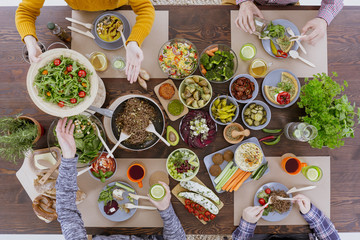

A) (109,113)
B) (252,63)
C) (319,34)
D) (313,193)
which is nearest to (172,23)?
(252,63)

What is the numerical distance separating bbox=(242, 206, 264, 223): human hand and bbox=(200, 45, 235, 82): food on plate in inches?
43.7

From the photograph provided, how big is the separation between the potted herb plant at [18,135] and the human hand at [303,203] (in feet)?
7.34

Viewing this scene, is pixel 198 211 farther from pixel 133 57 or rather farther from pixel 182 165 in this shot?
pixel 133 57

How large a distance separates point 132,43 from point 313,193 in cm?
199

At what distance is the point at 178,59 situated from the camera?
199 cm

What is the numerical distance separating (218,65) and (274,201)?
4.06 feet

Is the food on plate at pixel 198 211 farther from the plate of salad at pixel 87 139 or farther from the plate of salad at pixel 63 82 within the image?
the plate of salad at pixel 63 82

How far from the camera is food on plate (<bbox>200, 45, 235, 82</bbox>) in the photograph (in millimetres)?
1968

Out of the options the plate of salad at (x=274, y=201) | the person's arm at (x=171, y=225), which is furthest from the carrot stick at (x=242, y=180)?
the person's arm at (x=171, y=225)

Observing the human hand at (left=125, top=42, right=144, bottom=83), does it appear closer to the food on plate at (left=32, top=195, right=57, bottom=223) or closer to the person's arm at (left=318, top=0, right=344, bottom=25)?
the food on plate at (left=32, top=195, right=57, bottom=223)

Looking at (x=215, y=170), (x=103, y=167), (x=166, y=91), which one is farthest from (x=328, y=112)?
(x=103, y=167)

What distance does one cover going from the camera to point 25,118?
6.47 feet

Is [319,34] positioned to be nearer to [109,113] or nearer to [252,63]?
[252,63]

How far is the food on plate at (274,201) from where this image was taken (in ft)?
6.45
